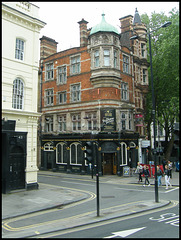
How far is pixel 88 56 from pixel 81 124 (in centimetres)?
883

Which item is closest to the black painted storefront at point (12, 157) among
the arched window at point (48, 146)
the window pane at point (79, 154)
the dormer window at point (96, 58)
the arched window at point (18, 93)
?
the arched window at point (18, 93)

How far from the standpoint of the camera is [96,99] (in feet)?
88.6

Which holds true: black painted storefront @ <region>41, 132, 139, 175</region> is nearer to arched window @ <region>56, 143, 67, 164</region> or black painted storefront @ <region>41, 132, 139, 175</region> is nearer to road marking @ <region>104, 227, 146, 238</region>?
arched window @ <region>56, 143, 67, 164</region>

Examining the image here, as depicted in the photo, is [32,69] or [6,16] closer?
[6,16]

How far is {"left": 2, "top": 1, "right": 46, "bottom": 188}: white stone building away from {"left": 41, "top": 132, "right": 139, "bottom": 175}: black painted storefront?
32.4 ft

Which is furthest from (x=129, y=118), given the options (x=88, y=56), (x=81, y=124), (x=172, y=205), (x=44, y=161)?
(x=172, y=205)

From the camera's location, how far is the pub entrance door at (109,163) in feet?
86.7

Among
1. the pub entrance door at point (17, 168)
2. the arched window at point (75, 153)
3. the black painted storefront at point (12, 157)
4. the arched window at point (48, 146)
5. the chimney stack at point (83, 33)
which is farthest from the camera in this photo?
the arched window at point (48, 146)

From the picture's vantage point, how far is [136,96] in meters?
31.1

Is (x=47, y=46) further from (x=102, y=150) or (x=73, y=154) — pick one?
(x=102, y=150)

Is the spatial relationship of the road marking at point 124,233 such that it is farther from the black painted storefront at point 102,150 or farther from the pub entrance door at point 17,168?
the black painted storefront at point 102,150

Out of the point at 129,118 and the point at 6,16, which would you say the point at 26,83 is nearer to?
the point at 6,16

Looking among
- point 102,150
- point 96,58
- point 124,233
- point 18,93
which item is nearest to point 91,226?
point 124,233

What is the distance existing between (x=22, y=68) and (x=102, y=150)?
516 inches
